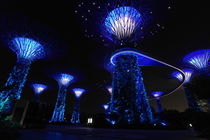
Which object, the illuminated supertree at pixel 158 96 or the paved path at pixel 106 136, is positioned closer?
the paved path at pixel 106 136

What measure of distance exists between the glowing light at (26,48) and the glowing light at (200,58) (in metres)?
29.8

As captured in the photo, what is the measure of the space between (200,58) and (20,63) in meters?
34.4

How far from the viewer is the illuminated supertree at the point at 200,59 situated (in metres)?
24.6

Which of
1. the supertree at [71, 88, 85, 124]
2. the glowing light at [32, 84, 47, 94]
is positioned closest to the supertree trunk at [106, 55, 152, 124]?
the supertree at [71, 88, 85, 124]

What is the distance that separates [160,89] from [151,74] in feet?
45.4

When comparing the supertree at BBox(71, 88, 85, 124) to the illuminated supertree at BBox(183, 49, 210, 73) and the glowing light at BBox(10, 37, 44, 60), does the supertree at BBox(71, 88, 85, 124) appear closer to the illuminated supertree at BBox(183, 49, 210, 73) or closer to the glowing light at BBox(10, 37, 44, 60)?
the glowing light at BBox(10, 37, 44, 60)

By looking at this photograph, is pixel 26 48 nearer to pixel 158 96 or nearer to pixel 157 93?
pixel 157 93

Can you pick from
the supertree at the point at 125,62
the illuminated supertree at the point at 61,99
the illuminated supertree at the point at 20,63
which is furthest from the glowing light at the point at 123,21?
the illuminated supertree at the point at 61,99

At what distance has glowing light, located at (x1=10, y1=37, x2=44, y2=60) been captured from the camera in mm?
21781

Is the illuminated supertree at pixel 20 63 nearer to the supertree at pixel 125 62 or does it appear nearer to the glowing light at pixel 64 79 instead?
the supertree at pixel 125 62

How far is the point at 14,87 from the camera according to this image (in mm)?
19891

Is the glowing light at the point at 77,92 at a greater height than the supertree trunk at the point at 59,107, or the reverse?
the glowing light at the point at 77,92

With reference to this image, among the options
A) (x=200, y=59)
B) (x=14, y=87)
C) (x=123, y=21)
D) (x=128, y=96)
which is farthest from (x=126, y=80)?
(x=200, y=59)

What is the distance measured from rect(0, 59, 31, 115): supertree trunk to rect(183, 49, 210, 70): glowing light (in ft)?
104
